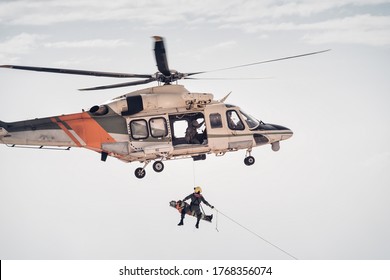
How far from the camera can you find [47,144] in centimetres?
3250

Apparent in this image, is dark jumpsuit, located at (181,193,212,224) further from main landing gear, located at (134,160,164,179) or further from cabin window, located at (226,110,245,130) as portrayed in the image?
cabin window, located at (226,110,245,130)

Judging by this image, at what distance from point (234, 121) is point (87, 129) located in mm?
5679

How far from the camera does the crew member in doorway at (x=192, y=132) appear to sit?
33.3 meters

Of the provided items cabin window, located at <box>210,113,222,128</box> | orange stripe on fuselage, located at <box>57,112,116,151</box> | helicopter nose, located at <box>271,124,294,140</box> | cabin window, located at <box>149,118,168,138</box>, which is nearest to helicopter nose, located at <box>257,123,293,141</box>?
helicopter nose, located at <box>271,124,294,140</box>

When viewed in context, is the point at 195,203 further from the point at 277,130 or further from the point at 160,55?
the point at 160,55

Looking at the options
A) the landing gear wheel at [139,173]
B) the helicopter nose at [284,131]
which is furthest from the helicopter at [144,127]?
the helicopter nose at [284,131]

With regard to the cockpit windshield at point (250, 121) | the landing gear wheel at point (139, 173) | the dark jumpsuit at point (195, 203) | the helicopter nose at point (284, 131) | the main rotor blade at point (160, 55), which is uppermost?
the main rotor blade at point (160, 55)

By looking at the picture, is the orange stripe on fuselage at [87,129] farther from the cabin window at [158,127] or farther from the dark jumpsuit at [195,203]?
the dark jumpsuit at [195,203]

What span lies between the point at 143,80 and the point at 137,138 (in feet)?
7.31

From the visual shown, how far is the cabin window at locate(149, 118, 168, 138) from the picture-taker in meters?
32.8

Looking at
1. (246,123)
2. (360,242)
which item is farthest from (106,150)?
(360,242)

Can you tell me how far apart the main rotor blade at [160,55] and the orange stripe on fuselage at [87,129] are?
3.22m

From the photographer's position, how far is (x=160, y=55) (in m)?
30.5

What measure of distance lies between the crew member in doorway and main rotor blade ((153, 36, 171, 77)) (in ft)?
8.41
